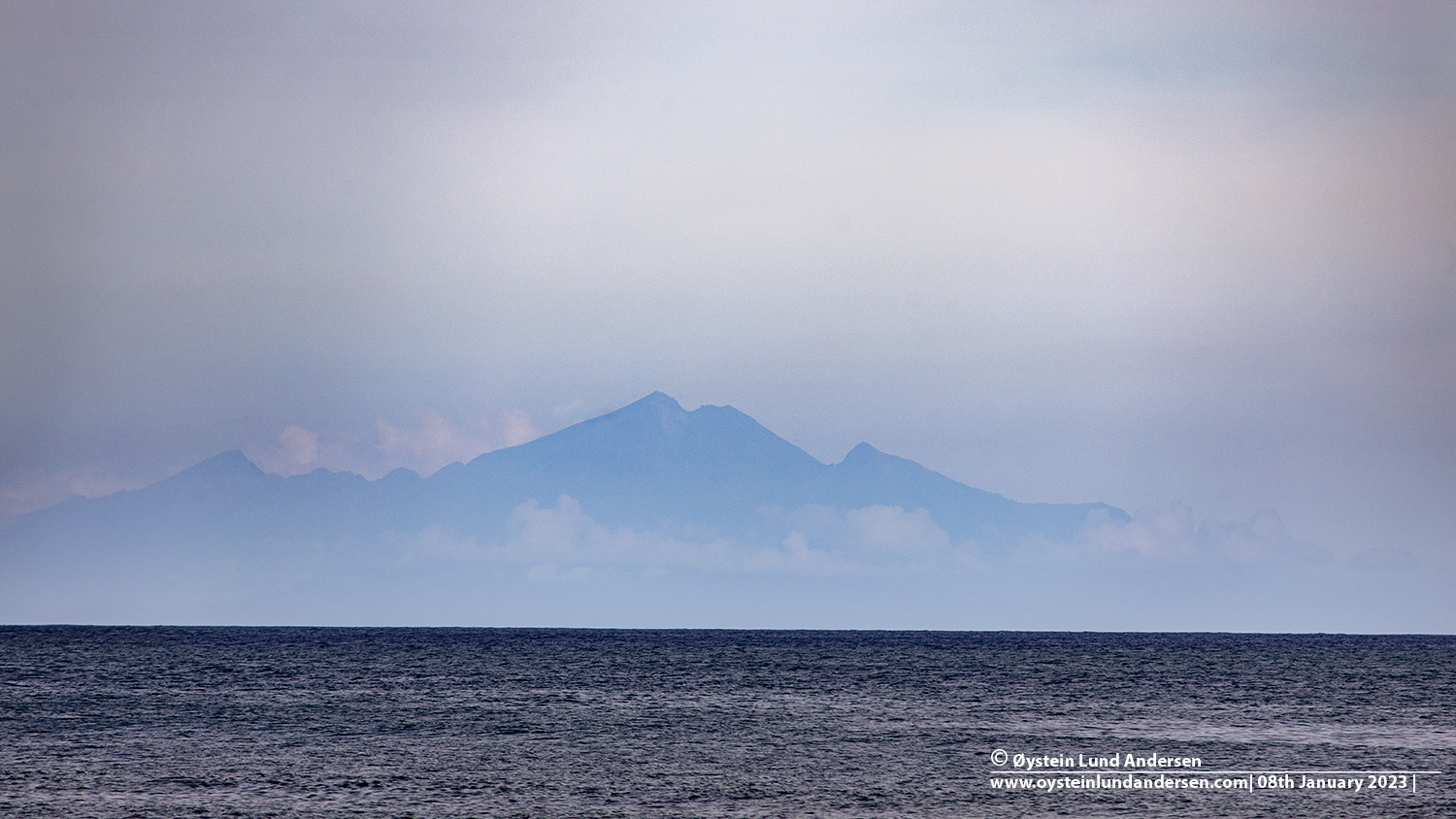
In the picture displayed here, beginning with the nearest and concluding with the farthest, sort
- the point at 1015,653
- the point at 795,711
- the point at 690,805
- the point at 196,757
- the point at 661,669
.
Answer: the point at 690,805 < the point at 196,757 < the point at 795,711 < the point at 661,669 < the point at 1015,653

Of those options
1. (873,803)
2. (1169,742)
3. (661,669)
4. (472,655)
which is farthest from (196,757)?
(472,655)

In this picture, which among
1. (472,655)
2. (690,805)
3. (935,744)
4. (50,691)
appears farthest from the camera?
(472,655)

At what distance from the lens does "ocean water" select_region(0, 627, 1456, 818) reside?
97.5 feet

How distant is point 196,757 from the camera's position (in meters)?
36.5

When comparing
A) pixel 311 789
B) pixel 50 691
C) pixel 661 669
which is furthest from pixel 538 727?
pixel 661 669

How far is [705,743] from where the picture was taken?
4103cm

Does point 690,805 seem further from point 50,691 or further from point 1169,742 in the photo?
point 50,691

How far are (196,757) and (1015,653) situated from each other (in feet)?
333

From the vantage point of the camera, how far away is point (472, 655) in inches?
4311

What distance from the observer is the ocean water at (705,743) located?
29.7 m

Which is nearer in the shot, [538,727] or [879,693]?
[538,727]

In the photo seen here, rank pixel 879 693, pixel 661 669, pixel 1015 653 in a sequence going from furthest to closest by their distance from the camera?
pixel 1015 653 → pixel 661 669 → pixel 879 693

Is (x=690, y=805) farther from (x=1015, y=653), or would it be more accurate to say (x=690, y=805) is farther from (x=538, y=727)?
(x=1015, y=653)

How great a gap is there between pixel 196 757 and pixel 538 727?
12.1 metres
